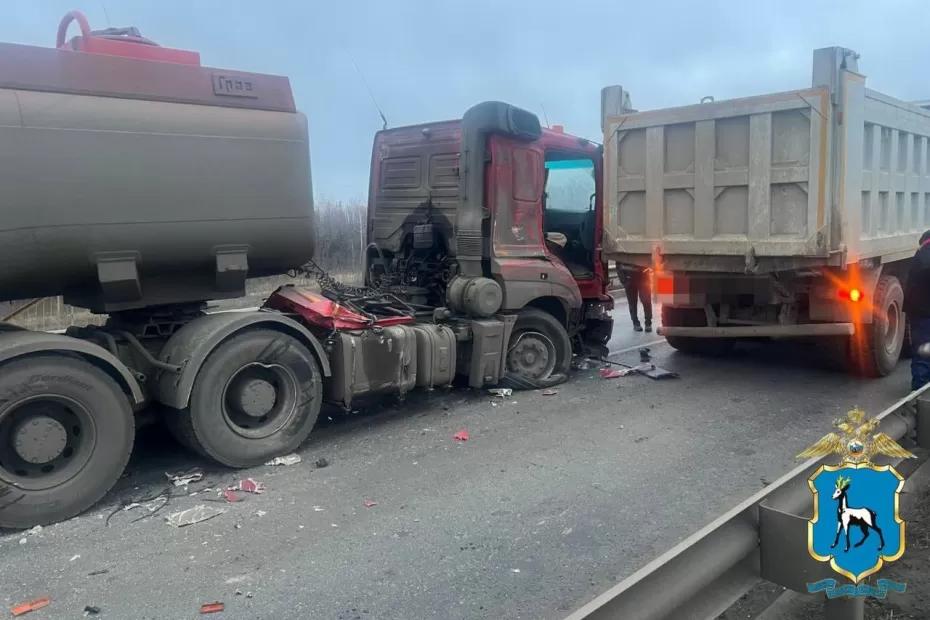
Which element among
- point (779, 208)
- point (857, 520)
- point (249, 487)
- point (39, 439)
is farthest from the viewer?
point (779, 208)

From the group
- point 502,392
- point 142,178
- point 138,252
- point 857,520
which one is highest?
point 142,178

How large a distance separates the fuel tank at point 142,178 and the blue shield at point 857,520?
162 inches

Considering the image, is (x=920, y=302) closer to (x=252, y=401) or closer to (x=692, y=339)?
(x=692, y=339)

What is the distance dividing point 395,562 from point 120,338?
257cm

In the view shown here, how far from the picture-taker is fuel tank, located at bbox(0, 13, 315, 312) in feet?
13.9

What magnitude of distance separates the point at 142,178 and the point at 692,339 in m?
6.32

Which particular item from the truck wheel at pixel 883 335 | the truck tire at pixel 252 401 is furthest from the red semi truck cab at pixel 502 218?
the truck wheel at pixel 883 335

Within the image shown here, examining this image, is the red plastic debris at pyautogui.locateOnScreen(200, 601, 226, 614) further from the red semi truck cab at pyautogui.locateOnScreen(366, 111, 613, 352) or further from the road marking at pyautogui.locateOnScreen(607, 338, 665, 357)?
the road marking at pyautogui.locateOnScreen(607, 338, 665, 357)

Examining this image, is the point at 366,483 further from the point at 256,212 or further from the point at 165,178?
the point at 165,178

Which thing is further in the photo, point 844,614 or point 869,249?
point 869,249

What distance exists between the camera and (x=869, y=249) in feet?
23.6

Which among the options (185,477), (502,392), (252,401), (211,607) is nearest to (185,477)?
(185,477)

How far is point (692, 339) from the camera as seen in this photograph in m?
8.75

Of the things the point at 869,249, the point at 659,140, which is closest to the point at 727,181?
the point at 659,140
